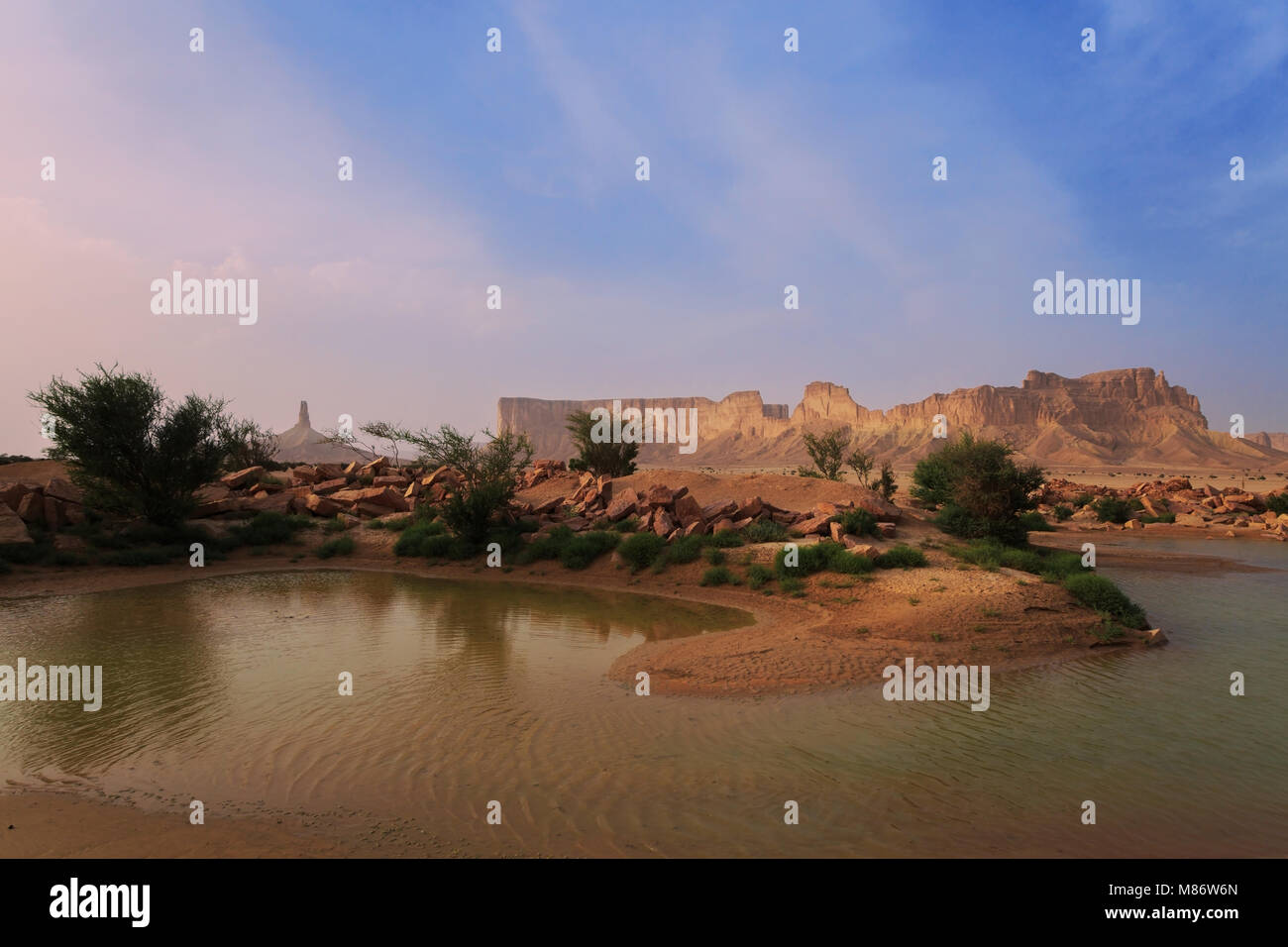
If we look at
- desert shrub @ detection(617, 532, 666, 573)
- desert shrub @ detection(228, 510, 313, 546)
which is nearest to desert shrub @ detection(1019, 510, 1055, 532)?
desert shrub @ detection(617, 532, 666, 573)

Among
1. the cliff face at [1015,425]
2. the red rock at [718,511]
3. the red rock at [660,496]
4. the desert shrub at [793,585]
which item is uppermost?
the cliff face at [1015,425]

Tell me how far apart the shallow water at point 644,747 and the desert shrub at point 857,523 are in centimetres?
721

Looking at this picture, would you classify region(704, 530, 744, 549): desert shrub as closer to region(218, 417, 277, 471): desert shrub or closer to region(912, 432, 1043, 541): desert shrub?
region(912, 432, 1043, 541): desert shrub

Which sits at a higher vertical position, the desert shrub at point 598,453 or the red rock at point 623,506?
the desert shrub at point 598,453

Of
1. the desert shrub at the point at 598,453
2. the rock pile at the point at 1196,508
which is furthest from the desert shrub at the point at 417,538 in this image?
the rock pile at the point at 1196,508

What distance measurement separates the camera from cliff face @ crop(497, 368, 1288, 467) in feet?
301

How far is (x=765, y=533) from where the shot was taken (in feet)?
55.4

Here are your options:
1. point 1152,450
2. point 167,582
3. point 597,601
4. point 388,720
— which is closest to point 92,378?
point 167,582

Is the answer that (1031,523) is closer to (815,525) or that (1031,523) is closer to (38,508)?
(815,525)

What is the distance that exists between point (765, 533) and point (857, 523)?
2.42 m

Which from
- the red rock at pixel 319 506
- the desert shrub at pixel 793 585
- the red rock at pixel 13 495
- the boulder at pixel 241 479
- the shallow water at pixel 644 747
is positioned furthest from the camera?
the boulder at pixel 241 479

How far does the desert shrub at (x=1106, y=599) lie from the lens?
10891mm

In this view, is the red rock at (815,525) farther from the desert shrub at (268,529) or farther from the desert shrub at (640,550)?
the desert shrub at (268,529)
